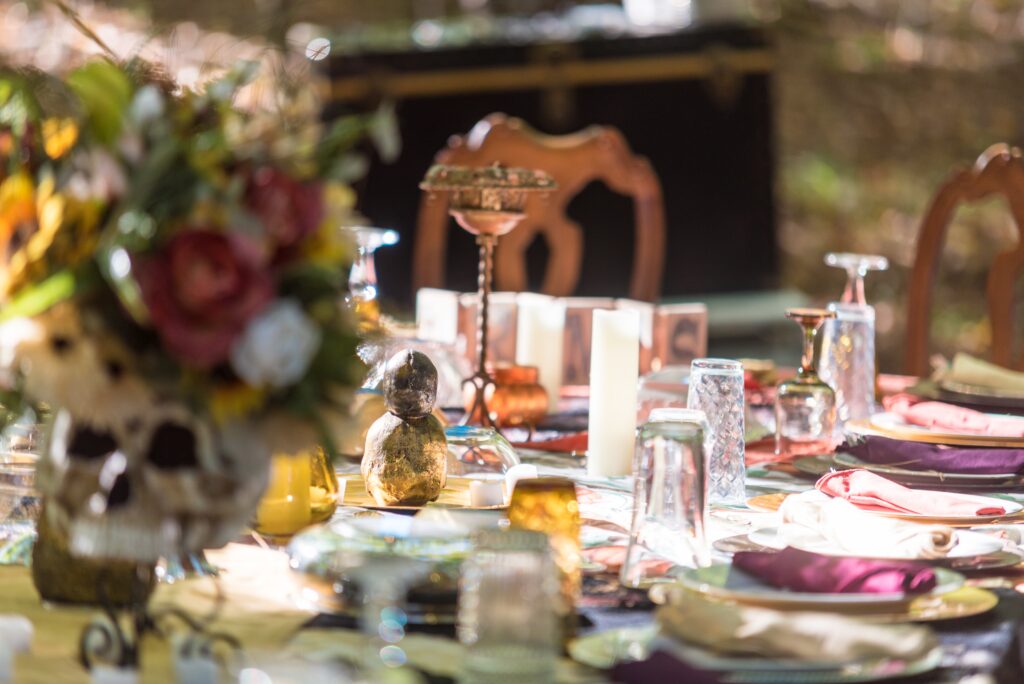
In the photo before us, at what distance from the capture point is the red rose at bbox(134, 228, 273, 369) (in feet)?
2.51

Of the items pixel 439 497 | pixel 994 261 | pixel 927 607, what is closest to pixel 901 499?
pixel 927 607

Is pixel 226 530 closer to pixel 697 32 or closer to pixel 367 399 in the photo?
pixel 367 399

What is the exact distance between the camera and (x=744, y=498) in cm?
137

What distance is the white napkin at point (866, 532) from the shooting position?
1091mm

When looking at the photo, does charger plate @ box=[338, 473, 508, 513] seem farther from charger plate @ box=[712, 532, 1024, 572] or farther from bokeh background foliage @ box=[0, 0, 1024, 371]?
bokeh background foliage @ box=[0, 0, 1024, 371]

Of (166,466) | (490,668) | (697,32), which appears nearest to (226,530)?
(166,466)

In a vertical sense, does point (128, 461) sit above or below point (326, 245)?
below

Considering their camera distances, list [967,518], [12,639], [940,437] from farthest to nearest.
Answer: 1. [940,437]
2. [967,518]
3. [12,639]

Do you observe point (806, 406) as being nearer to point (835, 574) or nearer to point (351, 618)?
point (835, 574)

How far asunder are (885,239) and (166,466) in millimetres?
5420

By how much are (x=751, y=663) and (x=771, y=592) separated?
13 centimetres

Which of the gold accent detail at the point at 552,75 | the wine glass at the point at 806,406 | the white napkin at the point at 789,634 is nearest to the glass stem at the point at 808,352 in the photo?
the wine glass at the point at 806,406

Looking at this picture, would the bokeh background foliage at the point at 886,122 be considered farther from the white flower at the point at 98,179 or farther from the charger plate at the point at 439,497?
the white flower at the point at 98,179

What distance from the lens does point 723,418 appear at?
1.39 metres
